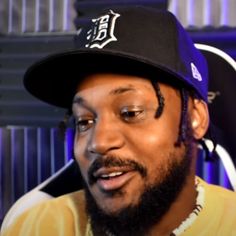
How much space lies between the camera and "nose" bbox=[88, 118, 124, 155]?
75cm

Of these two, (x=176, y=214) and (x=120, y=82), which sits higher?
(x=120, y=82)

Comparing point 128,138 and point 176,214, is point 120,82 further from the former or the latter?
point 176,214

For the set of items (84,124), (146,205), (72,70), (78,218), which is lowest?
(78,218)

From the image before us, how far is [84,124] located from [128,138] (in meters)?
0.11

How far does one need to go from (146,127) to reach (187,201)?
0.69ft

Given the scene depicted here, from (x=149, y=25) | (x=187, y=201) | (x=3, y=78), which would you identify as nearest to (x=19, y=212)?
(x=3, y=78)

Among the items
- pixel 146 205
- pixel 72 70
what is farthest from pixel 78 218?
pixel 72 70

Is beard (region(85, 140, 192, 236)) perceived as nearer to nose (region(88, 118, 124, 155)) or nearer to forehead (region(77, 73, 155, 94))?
nose (region(88, 118, 124, 155))

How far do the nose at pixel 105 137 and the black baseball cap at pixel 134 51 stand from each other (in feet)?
0.35

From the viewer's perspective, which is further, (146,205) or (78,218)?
(78,218)

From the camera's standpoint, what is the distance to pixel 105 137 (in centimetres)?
76

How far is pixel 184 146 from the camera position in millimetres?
814

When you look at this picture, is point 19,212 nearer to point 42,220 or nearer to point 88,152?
point 42,220

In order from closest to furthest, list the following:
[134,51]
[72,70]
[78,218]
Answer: [134,51] → [72,70] → [78,218]
